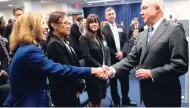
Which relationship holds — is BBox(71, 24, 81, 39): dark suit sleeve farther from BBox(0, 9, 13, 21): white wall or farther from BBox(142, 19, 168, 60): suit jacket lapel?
BBox(0, 9, 13, 21): white wall

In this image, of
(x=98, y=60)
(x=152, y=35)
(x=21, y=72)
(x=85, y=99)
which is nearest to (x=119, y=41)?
(x=98, y=60)

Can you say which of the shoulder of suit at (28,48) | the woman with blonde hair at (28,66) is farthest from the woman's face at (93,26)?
the shoulder of suit at (28,48)

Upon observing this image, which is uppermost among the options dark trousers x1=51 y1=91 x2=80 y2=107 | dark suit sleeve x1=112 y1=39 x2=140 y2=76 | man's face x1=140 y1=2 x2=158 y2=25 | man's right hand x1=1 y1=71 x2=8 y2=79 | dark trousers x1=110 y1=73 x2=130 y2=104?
man's face x1=140 y1=2 x2=158 y2=25

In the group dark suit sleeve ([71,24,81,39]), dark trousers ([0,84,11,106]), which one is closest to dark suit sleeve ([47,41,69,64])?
dark trousers ([0,84,11,106])

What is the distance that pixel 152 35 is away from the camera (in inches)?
83.1

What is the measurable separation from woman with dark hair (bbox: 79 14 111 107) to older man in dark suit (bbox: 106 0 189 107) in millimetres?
993

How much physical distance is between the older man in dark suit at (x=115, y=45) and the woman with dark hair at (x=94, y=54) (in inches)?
23.7

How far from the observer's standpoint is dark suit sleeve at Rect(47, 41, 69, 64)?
2.18 metres

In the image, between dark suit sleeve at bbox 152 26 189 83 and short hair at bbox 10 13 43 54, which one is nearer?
short hair at bbox 10 13 43 54

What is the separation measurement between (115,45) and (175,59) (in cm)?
208

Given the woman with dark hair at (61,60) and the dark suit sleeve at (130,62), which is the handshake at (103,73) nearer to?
the dark suit sleeve at (130,62)

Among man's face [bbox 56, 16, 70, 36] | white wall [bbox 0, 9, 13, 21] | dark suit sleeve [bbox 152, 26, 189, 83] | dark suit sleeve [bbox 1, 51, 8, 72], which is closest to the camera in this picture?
dark suit sleeve [bbox 152, 26, 189, 83]

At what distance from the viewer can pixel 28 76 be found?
1.70 m

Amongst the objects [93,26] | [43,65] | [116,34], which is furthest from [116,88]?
[43,65]
